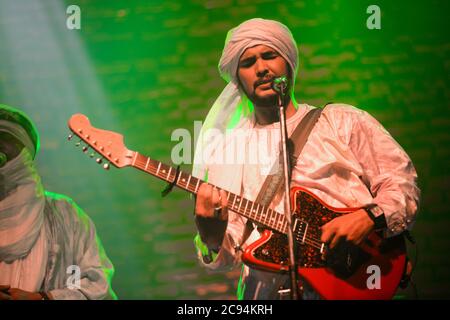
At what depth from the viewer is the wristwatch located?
3617 millimetres

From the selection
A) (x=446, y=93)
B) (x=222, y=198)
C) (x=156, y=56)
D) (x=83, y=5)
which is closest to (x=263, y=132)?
(x=222, y=198)

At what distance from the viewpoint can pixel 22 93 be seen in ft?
14.3

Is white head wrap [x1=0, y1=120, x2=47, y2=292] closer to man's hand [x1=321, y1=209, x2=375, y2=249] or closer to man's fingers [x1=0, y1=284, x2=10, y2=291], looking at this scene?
man's fingers [x1=0, y1=284, x2=10, y2=291]

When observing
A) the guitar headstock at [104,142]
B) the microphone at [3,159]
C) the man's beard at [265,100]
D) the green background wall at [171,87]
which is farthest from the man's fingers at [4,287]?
the man's beard at [265,100]

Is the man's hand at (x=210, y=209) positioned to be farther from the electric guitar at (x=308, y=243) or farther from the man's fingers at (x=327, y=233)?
the man's fingers at (x=327, y=233)

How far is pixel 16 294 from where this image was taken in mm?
3797

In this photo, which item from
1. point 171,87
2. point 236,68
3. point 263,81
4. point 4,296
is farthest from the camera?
point 171,87

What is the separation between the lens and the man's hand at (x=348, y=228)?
3559 millimetres

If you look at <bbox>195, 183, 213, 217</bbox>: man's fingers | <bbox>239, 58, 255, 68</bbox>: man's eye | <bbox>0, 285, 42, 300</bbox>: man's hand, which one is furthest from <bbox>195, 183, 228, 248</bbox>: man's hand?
<bbox>0, 285, 42, 300</bbox>: man's hand

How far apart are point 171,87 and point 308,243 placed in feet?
4.85

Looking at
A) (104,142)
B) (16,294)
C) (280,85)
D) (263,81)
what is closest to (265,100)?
(263,81)

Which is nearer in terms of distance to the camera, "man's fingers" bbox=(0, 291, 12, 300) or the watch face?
the watch face

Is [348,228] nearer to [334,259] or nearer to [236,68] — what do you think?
[334,259]

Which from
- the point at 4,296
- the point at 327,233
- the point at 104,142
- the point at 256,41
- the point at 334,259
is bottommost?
the point at 4,296
